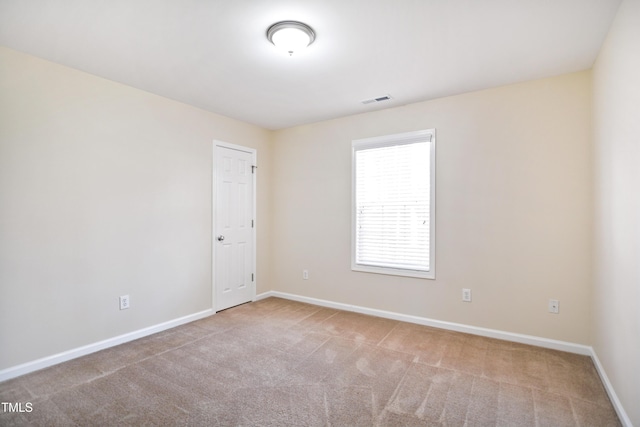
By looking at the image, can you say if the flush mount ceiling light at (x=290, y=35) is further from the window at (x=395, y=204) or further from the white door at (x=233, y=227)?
the white door at (x=233, y=227)

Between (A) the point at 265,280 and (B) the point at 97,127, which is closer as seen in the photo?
(B) the point at 97,127

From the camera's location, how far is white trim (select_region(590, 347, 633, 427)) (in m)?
1.83

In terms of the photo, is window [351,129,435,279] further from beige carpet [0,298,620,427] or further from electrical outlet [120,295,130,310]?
electrical outlet [120,295,130,310]

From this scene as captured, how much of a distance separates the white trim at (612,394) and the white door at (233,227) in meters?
3.81

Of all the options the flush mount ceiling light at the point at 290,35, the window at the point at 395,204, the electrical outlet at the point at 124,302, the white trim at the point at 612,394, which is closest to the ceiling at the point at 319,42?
the flush mount ceiling light at the point at 290,35

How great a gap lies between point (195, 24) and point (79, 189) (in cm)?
184

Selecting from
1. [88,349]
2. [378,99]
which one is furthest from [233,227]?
[378,99]

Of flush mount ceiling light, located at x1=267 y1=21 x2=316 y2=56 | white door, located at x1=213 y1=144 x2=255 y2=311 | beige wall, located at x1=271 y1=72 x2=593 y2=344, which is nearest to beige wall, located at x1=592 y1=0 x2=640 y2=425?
beige wall, located at x1=271 y1=72 x2=593 y2=344

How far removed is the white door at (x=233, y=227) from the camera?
13.3ft

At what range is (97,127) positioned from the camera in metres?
2.94

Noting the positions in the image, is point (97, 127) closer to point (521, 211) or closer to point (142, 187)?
point (142, 187)

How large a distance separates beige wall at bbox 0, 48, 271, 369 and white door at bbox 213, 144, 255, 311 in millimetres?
153

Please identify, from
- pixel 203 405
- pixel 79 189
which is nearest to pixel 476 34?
pixel 203 405

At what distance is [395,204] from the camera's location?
379 cm
